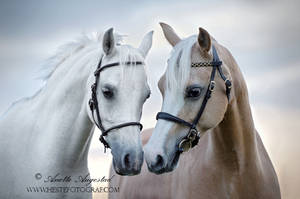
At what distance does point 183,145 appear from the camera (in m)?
4.21

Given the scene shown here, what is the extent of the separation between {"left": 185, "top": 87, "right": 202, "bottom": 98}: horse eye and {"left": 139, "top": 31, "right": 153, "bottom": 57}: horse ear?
3.55 ft

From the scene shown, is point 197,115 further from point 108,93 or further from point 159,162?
point 108,93

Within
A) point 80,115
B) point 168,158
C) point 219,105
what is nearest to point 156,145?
point 168,158

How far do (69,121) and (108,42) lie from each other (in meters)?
1.00

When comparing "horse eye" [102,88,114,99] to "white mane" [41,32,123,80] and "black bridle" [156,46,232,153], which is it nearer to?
"black bridle" [156,46,232,153]

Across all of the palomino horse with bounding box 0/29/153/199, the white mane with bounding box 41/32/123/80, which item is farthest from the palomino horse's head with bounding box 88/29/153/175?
the white mane with bounding box 41/32/123/80

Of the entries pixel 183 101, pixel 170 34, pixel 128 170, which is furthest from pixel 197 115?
pixel 170 34

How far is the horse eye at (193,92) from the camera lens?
4.15 metres

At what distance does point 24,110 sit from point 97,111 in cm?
119

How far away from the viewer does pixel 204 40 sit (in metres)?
4.31

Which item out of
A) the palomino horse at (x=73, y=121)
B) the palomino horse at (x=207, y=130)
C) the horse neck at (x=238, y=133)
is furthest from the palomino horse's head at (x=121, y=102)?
the horse neck at (x=238, y=133)

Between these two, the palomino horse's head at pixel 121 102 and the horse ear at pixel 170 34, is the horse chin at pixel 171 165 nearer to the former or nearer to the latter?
the palomino horse's head at pixel 121 102

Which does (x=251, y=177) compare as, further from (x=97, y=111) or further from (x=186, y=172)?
(x=97, y=111)

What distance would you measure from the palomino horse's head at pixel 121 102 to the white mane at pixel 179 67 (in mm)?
396
